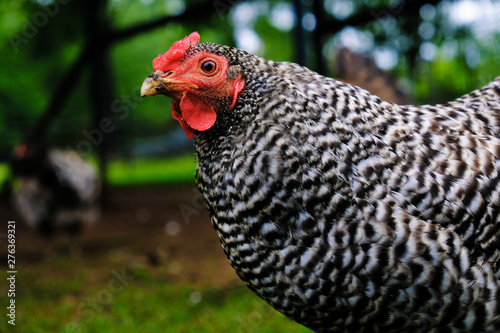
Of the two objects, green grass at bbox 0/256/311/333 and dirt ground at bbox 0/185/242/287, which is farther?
dirt ground at bbox 0/185/242/287

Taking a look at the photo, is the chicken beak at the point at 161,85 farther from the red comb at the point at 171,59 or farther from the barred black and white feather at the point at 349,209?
the barred black and white feather at the point at 349,209

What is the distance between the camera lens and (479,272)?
5.36 ft

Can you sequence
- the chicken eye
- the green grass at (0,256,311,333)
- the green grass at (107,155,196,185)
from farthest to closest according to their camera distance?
the green grass at (107,155,196,185)
the green grass at (0,256,311,333)
the chicken eye

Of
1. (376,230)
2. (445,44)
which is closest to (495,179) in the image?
(376,230)

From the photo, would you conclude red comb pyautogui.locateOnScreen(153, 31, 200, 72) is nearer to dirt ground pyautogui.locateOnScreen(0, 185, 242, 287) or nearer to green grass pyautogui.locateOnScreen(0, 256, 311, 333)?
green grass pyautogui.locateOnScreen(0, 256, 311, 333)

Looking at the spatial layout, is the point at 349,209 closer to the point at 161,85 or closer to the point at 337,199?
the point at 337,199

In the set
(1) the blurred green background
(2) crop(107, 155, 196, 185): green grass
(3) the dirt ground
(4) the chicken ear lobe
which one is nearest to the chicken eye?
(4) the chicken ear lobe

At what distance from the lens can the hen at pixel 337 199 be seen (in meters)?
1.58

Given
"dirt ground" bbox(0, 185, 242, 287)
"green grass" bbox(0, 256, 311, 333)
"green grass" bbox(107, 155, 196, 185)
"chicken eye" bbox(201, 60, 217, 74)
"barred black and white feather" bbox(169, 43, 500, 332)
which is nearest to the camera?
"barred black and white feather" bbox(169, 43, 500, 332)

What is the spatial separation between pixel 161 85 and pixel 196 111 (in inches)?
6.7

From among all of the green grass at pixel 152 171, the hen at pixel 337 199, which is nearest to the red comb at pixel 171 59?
the hen at pixel 337 199

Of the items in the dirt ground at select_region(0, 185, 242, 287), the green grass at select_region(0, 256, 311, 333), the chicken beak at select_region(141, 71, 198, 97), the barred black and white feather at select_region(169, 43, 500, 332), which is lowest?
the dirt ground at select_region(0, 185, 242, 287)

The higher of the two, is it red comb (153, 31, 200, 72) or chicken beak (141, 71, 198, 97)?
red comb (153, 31, 200, 72)

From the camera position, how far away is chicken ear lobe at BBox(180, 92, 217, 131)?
5.59ft
